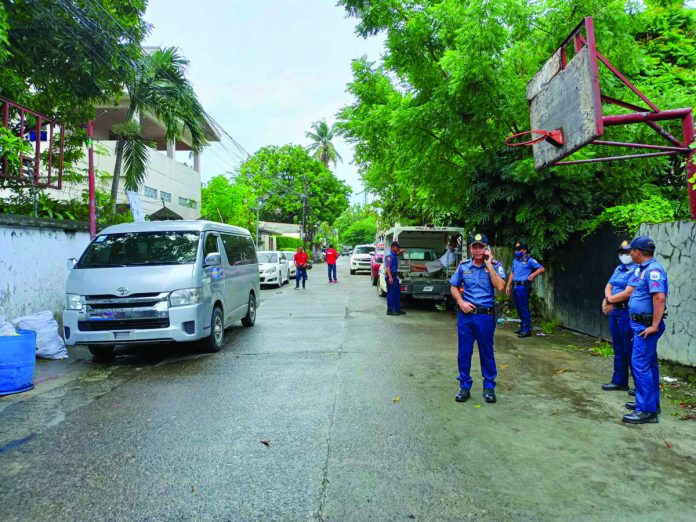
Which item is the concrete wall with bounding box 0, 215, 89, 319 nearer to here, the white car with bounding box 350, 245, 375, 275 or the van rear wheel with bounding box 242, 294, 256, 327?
the van rear wheel with bounding box 242, 294, 256, 327

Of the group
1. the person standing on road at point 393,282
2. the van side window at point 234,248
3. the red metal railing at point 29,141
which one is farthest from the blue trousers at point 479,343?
the red metal railing at point 29,141

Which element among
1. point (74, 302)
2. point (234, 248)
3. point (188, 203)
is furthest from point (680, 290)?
point (188, 203)

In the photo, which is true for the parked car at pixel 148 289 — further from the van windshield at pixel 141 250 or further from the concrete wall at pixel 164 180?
the concrete wall at pixel 164 180

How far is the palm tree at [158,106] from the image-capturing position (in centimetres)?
1339

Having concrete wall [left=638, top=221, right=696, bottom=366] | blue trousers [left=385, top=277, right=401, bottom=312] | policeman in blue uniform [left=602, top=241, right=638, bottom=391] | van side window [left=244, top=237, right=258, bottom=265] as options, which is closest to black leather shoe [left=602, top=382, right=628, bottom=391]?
policeman in blue uniform [left=602, top=241, right=638, bottom=391]

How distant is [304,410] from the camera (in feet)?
15.9

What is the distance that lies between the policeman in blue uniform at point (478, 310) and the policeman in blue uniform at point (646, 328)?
1.25 meters

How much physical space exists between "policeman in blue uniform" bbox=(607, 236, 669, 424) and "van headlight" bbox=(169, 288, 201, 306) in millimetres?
5387

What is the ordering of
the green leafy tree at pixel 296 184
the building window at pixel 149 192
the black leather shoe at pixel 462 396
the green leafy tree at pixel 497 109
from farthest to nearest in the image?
the green leafy tree at pixel 296 184 < the building window at pixel 149 192 < the green leafy tree at pixel 497 109 < the black leather shoe at pixel 462 396

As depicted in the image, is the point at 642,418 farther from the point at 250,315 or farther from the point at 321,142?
the point at 321,142

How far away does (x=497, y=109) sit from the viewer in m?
9.05

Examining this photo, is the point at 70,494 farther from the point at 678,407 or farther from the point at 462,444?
the point at 678,407

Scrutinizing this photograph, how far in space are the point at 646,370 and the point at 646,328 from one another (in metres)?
0.38

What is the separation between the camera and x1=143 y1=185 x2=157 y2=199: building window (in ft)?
73.7
